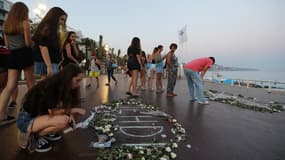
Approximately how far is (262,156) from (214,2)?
15495 mm

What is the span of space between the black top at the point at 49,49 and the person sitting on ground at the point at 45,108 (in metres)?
0.81

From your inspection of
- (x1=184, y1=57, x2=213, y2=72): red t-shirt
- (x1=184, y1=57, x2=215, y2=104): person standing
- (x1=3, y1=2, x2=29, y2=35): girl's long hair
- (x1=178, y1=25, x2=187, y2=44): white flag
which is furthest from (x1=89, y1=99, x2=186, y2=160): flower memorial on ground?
(x1=178, y1=25, x2=187, y2=44): white flag

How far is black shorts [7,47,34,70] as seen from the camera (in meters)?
2.05

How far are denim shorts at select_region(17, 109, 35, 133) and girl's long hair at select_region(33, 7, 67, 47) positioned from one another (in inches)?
39.2

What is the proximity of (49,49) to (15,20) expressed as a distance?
52 cm

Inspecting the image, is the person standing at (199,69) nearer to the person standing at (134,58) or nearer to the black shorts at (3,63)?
the person standing at (134,58)

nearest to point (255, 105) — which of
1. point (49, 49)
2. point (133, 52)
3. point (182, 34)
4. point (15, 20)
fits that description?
point (133, 52)

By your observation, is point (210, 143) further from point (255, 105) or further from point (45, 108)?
point (255, 105)

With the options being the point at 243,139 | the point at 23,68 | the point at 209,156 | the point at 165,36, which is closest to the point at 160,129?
the point at 209,156

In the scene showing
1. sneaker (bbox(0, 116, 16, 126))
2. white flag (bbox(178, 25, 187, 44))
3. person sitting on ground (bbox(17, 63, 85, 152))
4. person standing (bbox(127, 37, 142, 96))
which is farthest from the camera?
white flag (bbox(178, 25, 187, 44))

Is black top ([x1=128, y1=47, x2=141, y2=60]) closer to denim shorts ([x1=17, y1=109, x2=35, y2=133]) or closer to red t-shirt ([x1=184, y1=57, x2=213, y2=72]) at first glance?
red t-shirt ([x1=184, y1=57, x2=213, y2=72])

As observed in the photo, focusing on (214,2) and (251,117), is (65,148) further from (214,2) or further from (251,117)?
(214,2)

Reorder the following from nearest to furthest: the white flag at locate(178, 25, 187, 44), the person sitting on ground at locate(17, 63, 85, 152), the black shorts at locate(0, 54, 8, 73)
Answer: the person sitting on ground at locate(17, 63, 85, 152) < the black shorts at locate(0, 54, 8, 73) < the white flag at locate(178, 25, 187, 44)

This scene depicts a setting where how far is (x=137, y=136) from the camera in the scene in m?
1.90
